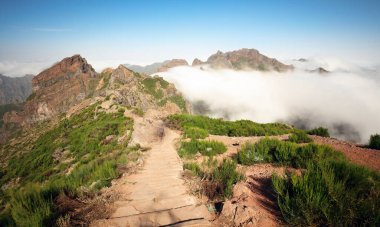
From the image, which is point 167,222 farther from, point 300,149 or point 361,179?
point 300,149

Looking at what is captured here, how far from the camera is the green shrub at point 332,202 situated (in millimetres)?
4262

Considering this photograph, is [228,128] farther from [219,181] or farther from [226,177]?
[219,181]

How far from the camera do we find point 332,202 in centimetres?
489

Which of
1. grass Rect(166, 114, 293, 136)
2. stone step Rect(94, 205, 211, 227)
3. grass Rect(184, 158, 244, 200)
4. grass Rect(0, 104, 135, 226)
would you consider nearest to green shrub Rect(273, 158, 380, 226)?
grass Rect(184, 158, 244, 200)

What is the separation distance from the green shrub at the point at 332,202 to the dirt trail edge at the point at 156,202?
2.05 m

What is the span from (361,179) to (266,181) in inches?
115

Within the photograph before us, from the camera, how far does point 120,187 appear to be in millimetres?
8188

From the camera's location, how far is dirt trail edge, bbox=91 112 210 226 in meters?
5.54

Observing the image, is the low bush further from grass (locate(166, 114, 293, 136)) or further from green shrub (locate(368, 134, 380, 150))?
grass (locate(166, 114, 293, 136))

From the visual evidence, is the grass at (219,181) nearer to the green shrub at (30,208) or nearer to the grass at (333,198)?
the grass at (333,198)

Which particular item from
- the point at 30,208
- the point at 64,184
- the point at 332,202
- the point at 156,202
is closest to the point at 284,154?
the point at 332,202

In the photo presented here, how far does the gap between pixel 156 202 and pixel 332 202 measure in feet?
14.9

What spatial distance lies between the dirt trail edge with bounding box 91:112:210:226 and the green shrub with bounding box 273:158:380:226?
2.05m

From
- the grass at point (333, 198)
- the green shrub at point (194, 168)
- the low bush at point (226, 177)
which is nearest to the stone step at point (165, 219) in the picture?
the low bush at point (226, 177)
